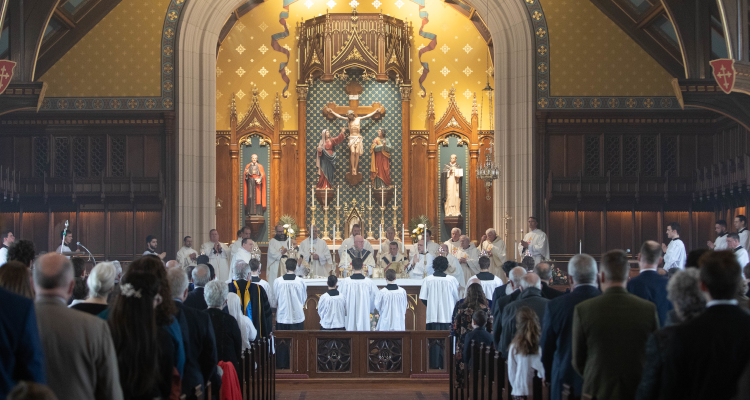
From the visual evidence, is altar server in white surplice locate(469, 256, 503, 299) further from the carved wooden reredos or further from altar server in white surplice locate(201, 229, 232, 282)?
the carved wooden reredos

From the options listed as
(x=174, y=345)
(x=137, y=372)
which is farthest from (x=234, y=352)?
(x=137, y=372)

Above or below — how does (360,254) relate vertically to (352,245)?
below

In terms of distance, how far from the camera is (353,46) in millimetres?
19094

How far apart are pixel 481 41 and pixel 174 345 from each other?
1665 cm

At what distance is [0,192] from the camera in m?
15.9

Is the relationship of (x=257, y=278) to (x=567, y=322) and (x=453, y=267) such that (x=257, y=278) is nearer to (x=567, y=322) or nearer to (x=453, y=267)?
(x=453, y=267)

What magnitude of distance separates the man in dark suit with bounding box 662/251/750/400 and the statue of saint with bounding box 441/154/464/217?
15793 millimetres

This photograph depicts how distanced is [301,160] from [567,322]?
14879 mm

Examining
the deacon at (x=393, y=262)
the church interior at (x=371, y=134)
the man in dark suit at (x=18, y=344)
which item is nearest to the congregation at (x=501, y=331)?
the man in dark suit at (x=18, y=344)

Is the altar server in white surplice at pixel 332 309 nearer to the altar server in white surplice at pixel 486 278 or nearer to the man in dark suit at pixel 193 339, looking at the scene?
the altar server in white surplice at pixel 486 278

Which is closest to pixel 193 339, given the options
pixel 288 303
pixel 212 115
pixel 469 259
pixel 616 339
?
pixel 616 339

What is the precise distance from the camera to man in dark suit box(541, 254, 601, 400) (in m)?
5.05

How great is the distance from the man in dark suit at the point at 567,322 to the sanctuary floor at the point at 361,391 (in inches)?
180

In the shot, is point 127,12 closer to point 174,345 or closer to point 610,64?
point 610,64
